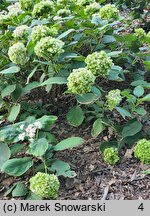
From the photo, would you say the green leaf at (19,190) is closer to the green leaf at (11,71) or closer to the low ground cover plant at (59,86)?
the low ground cover plant at (59,86)

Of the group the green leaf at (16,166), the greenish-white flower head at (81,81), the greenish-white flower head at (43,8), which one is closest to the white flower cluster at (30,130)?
the green leaf at (16,166)

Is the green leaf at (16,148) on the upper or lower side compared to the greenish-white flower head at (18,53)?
lower

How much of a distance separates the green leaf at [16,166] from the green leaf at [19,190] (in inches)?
4.7

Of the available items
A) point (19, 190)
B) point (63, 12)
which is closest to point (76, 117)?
point (19, 190)

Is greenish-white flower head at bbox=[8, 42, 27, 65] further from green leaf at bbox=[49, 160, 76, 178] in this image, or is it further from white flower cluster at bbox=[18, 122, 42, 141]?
green leaf at bbox=[49, 160, 76, 178]

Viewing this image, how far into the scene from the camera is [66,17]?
2529mm

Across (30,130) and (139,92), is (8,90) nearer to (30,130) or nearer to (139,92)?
(30,130)

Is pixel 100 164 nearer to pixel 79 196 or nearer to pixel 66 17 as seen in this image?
pixel 79 196

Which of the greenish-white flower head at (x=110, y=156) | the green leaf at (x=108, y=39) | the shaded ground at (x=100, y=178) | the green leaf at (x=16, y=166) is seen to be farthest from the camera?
the green leaf at (x=108, y=39)

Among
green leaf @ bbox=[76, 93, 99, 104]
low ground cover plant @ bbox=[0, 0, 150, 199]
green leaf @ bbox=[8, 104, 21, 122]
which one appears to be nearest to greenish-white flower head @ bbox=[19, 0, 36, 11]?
low ground cover plant @ bbox=[0, 0, 150, 199]

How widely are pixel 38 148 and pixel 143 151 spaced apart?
1.90ft

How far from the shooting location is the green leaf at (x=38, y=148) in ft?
6.16

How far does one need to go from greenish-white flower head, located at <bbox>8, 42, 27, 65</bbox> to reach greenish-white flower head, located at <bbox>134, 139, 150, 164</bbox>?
81 centimetres

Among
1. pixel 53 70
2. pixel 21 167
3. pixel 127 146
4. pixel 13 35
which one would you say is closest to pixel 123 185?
pixel 127 146
